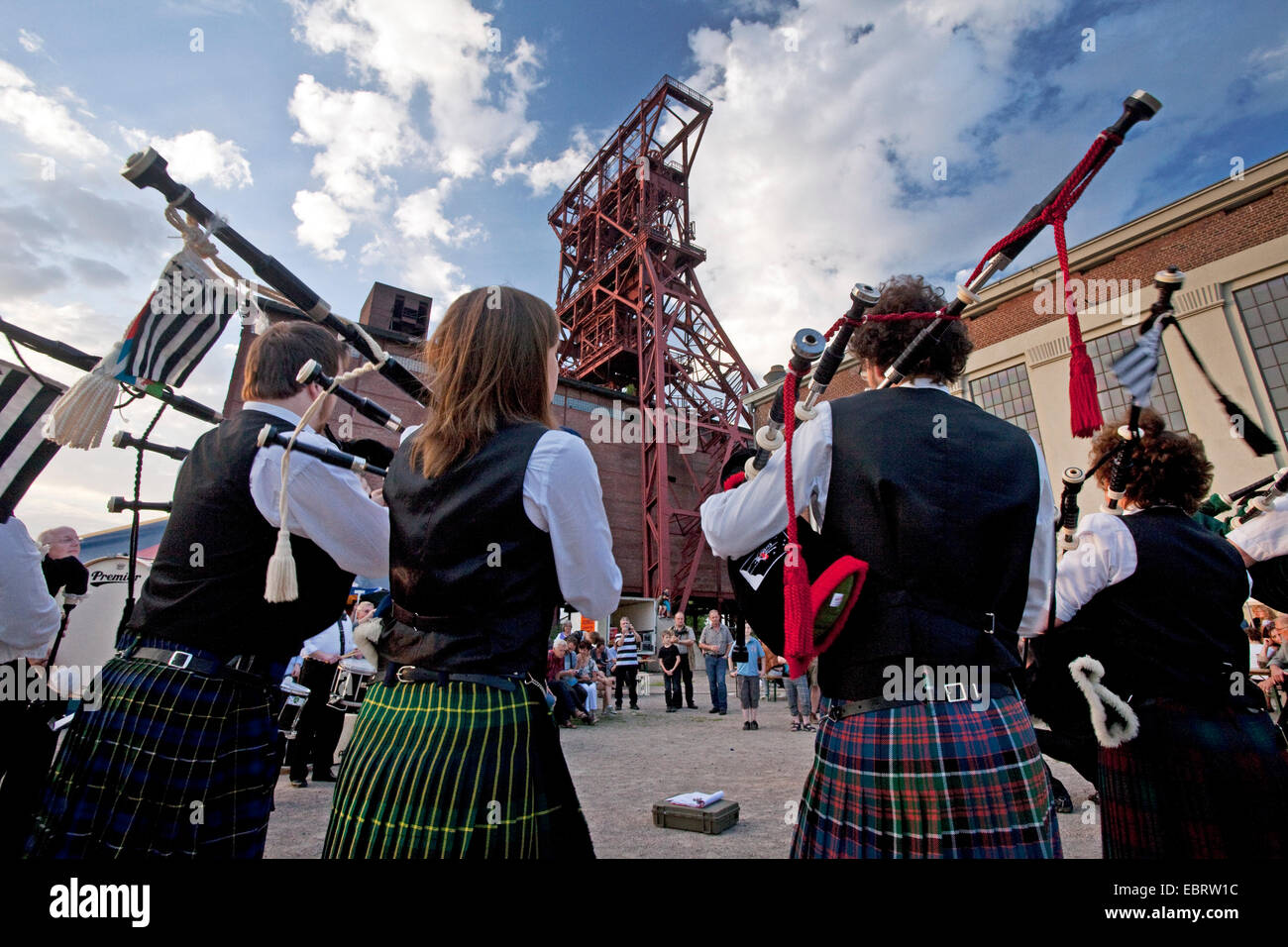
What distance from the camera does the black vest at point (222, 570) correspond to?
1771 millimetres

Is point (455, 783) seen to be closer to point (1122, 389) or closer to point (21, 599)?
point (21, 599)

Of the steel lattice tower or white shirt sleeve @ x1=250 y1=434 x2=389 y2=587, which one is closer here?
white shirt sleeve @ x1=250 y1=434 x2=389 y2=587

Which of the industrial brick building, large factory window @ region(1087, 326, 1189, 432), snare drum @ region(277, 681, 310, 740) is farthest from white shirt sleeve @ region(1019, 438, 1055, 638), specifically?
large factory window @ region(1087, 326, 1189, 432)

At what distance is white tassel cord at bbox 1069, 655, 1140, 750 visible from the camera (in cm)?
215

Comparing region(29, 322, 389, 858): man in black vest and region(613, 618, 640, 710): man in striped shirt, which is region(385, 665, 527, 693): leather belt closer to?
region(29, 322, 389, 858): man in black vest

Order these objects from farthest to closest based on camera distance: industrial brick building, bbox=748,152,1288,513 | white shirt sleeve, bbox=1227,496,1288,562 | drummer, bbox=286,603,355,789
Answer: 1. industrial brick building, bbox=748,152,1288,513
2. drummer, bbox=286,603,355,789
3. white shirt sleeve, bbox=1227,496,1288,562

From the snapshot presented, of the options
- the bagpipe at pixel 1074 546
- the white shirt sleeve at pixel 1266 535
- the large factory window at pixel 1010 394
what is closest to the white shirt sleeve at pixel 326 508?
the bagpipe at pixel 1074 546

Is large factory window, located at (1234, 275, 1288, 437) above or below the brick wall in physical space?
below

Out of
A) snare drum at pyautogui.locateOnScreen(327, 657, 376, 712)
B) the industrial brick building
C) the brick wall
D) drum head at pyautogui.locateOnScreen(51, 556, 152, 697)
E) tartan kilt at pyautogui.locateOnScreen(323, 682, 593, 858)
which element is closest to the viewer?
tartan kilt at pyautogui.locateOnScreen(323, 682, 593, 858)

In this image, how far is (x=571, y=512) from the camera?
1.52 metres

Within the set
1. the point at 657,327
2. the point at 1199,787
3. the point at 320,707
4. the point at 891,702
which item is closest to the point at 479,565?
the point at 891,702

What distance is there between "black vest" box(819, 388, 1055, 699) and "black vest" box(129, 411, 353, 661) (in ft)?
5.34
